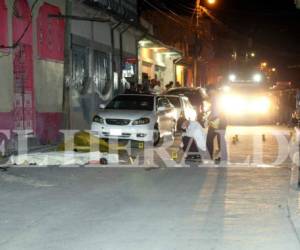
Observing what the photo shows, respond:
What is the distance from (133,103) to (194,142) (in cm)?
469

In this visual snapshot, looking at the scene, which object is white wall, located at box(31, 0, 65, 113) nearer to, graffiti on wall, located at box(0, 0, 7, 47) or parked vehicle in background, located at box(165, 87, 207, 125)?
graffiti on wall, located at box(0, 0, 7, 47)

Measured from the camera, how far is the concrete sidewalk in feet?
22.9

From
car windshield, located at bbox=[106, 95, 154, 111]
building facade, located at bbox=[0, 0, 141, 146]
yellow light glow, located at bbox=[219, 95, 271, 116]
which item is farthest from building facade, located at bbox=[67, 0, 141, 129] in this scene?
yellow light glow, located at bbox=[219, 95, 271, 116]

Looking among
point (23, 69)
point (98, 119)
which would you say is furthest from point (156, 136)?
point (23, 69)

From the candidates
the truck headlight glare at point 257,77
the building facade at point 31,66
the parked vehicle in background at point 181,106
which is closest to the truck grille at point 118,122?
the building facade at point 31,66

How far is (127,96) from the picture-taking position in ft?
64.4

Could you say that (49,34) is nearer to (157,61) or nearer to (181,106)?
(181,106)

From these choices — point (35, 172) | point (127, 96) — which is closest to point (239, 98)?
point (127, 96)

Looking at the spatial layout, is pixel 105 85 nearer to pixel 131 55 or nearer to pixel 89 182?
pixel 131 55

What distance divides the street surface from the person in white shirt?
4.87ft

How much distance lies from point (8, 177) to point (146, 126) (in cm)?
606

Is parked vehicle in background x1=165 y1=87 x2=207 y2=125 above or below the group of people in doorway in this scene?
above

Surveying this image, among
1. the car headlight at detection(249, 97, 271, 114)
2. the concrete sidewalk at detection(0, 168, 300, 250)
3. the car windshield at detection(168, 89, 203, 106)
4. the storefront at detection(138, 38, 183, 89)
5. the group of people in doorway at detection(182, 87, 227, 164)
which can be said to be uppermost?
the storefront at detection(138, 38, 183, 89)

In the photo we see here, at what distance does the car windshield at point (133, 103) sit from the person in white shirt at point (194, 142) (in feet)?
12.3
